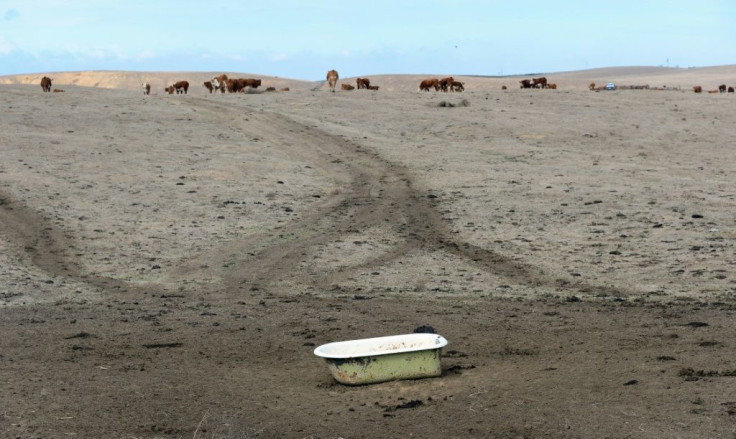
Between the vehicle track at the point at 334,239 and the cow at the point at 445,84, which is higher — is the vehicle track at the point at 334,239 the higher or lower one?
the lower one

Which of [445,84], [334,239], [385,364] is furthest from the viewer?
→ [445,84]

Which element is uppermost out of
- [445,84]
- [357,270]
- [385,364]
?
[445,84]

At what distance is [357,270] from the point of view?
1262cm

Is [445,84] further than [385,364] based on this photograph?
Yes

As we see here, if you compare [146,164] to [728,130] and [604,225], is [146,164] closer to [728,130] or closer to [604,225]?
[604,225]

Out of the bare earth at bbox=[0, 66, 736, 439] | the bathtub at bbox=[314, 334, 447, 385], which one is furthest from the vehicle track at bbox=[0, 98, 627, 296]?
the bathtub at bbox=[314, 334, 447, 385]

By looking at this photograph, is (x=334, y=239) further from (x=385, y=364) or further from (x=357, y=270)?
(x=385, y=364)

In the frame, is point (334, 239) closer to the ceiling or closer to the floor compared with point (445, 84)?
closer to the floor

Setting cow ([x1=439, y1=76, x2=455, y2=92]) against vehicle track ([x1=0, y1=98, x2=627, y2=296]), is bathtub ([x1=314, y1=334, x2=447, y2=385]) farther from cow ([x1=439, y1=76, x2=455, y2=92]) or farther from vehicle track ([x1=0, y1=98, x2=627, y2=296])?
cow ([x1=439, y1=76, x2=455, y2=92])

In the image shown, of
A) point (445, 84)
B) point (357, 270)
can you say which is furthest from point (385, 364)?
point (445, 84)

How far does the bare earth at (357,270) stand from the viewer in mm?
7121

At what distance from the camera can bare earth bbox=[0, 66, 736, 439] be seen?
7121 millimetres

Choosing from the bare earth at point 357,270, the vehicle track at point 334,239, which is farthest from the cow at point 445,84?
the vehicle track at point 334,239

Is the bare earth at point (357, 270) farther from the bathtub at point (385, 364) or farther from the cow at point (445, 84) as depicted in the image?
the cow at point (445, 84)
